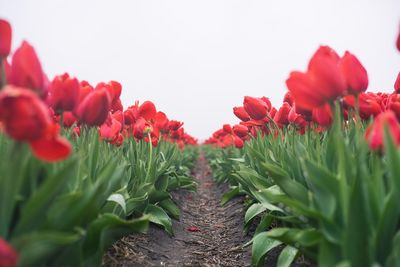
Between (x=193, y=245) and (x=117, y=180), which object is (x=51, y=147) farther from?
(x=193, y=245)

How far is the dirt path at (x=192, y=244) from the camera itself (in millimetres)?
2867

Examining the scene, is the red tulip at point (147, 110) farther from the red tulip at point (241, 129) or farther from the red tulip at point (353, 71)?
the red tulip at point (353, 71)

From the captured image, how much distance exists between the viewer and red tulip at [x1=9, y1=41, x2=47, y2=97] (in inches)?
58.9

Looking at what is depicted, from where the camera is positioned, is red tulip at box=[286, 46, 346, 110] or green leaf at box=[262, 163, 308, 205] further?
green leaf at box=[262, 163, 308, 205]

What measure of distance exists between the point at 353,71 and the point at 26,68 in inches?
55.0

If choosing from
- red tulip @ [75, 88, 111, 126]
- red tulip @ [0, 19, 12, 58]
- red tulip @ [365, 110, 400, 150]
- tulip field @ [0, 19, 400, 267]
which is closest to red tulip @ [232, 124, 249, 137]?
tulip field @ [0, 19, 400, 267]

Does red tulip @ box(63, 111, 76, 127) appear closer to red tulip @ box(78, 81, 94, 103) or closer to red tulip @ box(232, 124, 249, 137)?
red tulip @ box(78, 81, 94, 103)

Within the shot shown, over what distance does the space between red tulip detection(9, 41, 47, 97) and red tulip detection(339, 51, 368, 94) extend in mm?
1320

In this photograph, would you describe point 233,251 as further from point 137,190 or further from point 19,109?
point 19,109

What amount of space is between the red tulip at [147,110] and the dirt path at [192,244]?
40.5 inches

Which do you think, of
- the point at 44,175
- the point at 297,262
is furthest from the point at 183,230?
the point at 44,175

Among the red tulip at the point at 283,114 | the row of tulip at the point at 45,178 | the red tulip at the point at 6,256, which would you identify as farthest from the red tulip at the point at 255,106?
the red tulip at the point at 6,256

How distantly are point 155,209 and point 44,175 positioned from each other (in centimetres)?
192

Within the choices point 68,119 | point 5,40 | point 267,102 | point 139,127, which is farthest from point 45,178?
point 267,102
